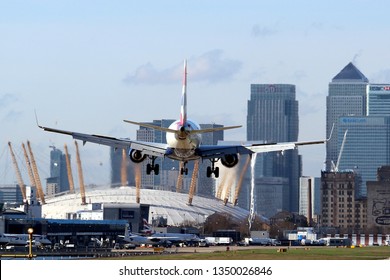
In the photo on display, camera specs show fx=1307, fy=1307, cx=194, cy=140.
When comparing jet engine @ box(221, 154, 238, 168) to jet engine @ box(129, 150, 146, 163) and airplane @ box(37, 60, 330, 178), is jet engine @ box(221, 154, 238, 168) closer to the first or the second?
airplane @ box(37, 60, 330, 178)

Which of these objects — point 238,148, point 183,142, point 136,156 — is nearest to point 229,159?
point 238,148

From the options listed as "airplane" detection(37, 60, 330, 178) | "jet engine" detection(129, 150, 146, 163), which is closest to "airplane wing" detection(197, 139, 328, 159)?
"airplane" detection(37, 60, 330, 178)

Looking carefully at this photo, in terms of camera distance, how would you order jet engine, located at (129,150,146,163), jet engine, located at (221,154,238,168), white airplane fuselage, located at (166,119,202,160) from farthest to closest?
1. jet engine, located at (221,154,238,168)
2. jet engine, located at (129,150,146,163)
3. white airplane fuselage, located at (166,119,202,160)

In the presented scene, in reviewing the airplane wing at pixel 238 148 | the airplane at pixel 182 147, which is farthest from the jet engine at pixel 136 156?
the airplane wing at pixel 238 148

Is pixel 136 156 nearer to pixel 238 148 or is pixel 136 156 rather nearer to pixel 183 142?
pixel 183 142

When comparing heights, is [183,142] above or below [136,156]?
above

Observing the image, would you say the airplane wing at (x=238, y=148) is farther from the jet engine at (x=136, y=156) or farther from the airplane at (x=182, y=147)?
the jet engine at (x=136, y=156)

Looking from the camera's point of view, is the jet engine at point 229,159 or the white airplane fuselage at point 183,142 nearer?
the white airplane fuselage at point 183,142

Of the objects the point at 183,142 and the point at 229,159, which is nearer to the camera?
the point at 183,142

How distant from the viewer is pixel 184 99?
5458 inches

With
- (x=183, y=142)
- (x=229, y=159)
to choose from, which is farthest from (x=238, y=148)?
(x=183, y=142)

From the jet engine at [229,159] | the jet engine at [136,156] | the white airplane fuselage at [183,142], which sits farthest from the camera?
the jet engine at [229,159]
